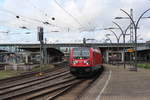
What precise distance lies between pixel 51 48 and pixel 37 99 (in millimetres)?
80938

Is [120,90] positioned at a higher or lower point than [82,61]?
lower

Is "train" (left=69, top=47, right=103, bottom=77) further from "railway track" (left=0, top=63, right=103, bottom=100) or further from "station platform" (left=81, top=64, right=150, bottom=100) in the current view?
"railway track" (left=0, top=63, right=103, bottom=100)

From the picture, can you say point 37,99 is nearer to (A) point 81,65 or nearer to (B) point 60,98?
(B) point 60,98

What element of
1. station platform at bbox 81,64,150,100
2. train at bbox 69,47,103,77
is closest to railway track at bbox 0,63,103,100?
station platform at bbox 81,64,150,100

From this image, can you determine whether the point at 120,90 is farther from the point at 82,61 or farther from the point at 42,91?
the point at 82,61

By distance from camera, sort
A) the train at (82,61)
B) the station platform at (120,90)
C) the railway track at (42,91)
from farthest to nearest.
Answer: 1. the train at (82,61)
2. the railway track at (42,91)
3. the station platform at (120,90)

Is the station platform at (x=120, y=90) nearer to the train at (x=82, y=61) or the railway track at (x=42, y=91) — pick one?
the railway track at (x=42, y=91)

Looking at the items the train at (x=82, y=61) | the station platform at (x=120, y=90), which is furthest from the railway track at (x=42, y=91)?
the train at (x=82, y=61)

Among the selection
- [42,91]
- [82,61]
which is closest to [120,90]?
[42,91]

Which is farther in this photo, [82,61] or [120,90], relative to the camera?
[82,61]

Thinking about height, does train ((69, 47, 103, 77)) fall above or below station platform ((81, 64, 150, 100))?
above

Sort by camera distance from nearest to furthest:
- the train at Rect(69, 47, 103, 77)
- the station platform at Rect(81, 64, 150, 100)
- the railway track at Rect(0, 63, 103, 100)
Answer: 1. the station platform at Rect(81, 64, 150, 100)
2. the railway track at Rect(0, 63, 103, 100)
3. the train at Rect(69, 47, 103, 77)

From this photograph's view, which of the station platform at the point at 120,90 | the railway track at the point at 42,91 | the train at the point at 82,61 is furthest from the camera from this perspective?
the train at the point at 82,61

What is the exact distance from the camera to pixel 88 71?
2238 centimetres
